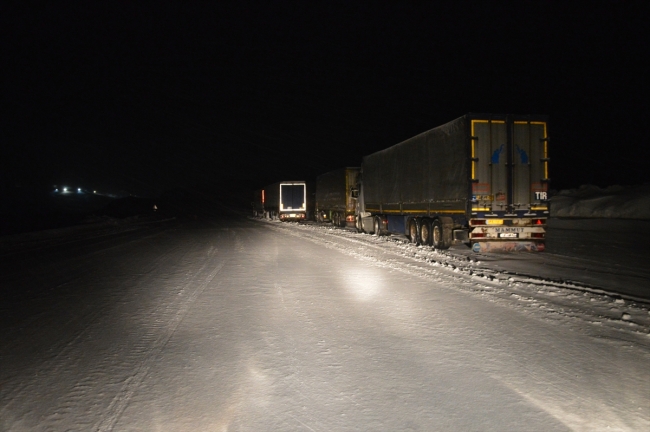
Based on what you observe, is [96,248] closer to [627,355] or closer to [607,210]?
[627,355]

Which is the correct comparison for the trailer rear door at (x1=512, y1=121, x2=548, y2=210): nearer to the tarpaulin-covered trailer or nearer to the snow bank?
the snow bank

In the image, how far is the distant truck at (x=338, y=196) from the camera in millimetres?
30797

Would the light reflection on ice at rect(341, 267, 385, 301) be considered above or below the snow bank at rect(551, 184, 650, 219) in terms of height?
below

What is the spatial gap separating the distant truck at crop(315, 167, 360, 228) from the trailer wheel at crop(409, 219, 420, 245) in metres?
8.48

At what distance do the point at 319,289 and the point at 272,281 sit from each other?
4.70ft

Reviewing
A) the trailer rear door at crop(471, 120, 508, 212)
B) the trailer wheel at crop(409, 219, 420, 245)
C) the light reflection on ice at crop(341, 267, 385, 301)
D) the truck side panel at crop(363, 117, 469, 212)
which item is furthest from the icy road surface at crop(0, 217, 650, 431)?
the trailer wheel at crop(409, 219, 420, 245)

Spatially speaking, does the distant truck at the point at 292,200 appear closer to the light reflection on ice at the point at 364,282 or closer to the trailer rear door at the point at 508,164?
the trailer rear door at the point at 508,164

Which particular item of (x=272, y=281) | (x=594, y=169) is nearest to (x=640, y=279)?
(x=272, y=281)

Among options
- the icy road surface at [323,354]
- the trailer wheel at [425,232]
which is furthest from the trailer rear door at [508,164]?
the icy road surface at [323,354]

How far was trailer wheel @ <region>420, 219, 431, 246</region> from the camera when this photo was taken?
687 inches

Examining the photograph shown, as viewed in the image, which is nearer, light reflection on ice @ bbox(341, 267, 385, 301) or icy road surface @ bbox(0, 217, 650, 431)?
icy road surface @ bbox(0, 217, 650, 431)

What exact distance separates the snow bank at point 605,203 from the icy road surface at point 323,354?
23.6 meters

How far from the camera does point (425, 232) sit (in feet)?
58.3

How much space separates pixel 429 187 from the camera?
16.9 m
